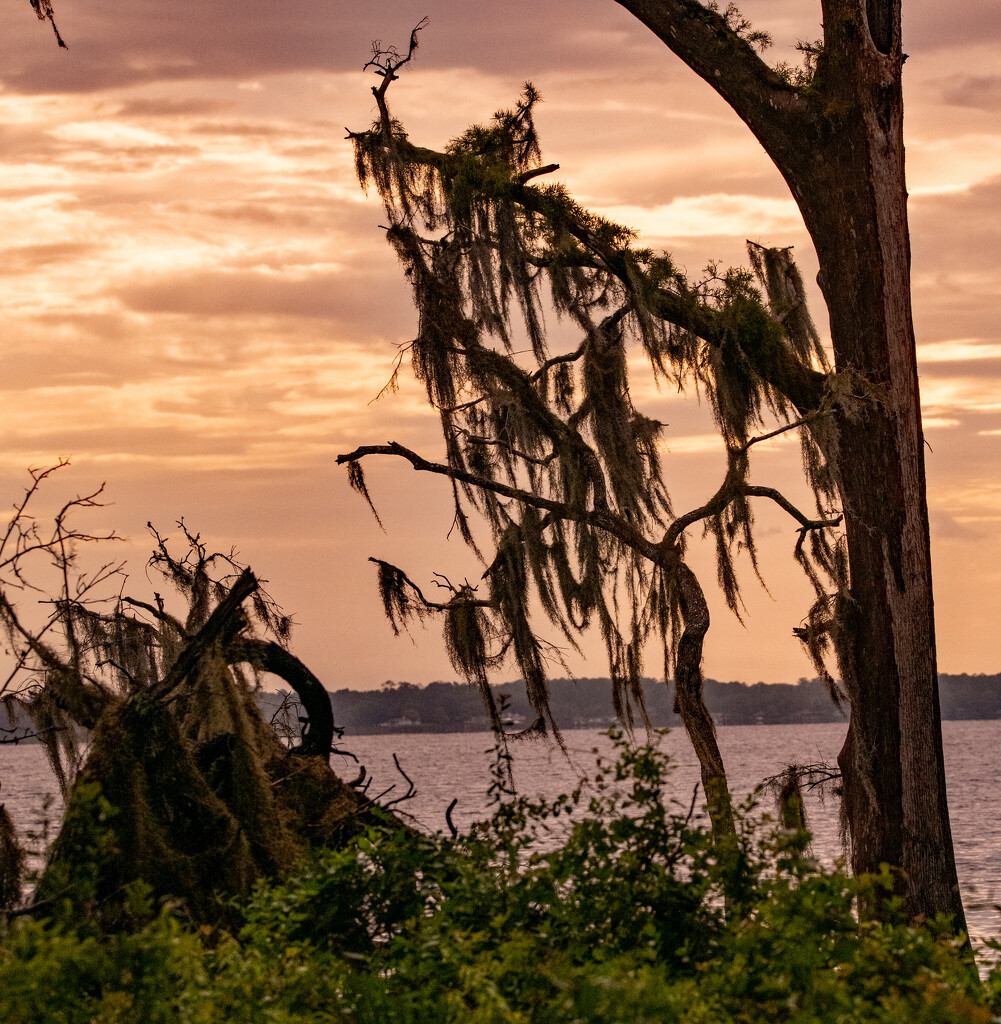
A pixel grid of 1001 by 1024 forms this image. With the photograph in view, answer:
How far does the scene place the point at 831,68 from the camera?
33.2ft

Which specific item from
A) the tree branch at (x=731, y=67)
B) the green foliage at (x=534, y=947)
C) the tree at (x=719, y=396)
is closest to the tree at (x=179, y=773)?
the green foliage at (x=534, y=947)

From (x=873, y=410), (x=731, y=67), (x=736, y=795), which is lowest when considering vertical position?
(x=736, y=795)

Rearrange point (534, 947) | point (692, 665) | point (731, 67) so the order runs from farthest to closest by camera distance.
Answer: point (731, 67) < point (692, 665) < point (534, 947)

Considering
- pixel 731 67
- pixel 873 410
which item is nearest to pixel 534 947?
pixel 873 410

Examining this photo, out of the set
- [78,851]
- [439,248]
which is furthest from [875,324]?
[78,851]

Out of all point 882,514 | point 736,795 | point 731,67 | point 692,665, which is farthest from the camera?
point 736,795

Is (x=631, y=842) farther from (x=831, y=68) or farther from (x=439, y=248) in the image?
(x=831, y=68)

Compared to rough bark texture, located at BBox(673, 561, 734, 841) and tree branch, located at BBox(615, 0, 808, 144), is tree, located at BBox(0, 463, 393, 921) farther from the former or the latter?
tree branch, located at BBox(615, 0, 808, 144)

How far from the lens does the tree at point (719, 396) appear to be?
9.43 meters

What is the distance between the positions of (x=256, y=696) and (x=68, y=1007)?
278 cm

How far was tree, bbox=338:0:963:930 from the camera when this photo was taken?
943 cm

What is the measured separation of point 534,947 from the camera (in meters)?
4.50

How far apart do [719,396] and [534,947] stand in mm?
6545

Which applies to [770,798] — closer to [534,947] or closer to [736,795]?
[534,947]
